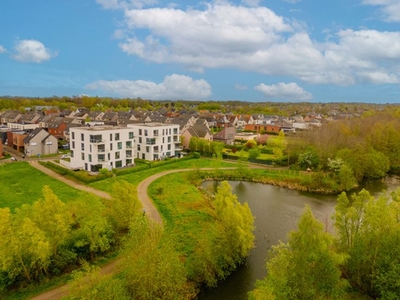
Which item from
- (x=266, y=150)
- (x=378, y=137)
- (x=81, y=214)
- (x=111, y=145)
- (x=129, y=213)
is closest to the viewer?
(x=81, y=214)

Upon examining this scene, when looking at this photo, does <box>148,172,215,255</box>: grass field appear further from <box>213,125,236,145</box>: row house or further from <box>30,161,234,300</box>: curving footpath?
<box>213,125,236,145</box>: row house

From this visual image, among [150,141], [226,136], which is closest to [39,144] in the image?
[150,141]

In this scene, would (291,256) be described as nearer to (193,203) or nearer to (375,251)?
(375,251)

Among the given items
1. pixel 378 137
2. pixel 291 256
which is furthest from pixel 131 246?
pixel 378 137

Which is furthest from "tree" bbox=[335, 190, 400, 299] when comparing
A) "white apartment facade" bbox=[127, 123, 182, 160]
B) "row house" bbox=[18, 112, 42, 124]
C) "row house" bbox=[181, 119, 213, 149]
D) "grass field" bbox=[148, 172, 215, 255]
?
"row house" bbox=[18, 112, 42, 124]

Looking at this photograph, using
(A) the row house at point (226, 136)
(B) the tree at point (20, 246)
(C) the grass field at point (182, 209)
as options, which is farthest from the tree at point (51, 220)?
(A) the row house at point (226, 136)

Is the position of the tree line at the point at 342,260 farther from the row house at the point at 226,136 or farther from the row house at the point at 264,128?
the row house at the point at 264,128
